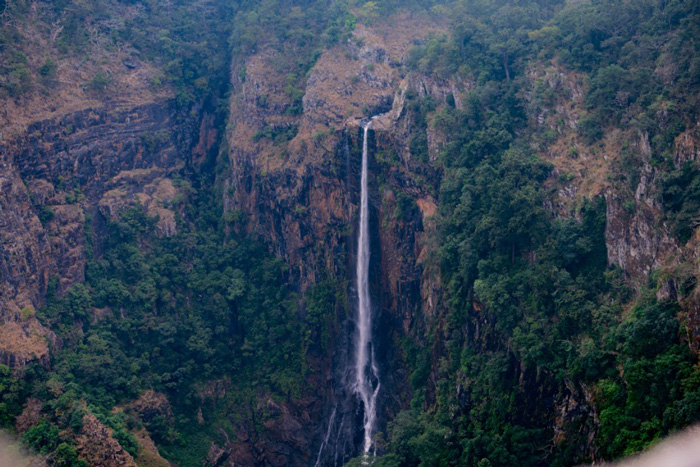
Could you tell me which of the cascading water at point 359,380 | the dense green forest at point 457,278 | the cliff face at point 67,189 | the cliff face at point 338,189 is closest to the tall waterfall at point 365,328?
the cascading water at point 359,380

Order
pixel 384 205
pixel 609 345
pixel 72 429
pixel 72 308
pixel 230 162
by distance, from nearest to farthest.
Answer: pixel 609 345 → pixel 72 429 → pixel 72 308 → pixel 384 205 → pixel 230 162

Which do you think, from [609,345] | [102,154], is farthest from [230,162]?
[609,345]

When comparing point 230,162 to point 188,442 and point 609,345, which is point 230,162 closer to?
point 188,442

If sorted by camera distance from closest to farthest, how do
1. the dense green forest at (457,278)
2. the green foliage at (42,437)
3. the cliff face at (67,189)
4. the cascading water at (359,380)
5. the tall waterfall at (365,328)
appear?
the dense green forest at (457,278) → the green foliage at (42,437) → the cliff face at (67,189) → the cascading water at (359,380) → the tall waterfall at (365,328)

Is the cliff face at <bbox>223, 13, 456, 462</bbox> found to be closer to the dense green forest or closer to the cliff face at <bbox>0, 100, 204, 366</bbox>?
the dense green forest

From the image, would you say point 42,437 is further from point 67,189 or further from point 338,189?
point 338,189

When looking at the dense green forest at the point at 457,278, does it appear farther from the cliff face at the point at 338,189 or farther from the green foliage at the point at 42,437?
the cliff face at the point at 338,189
